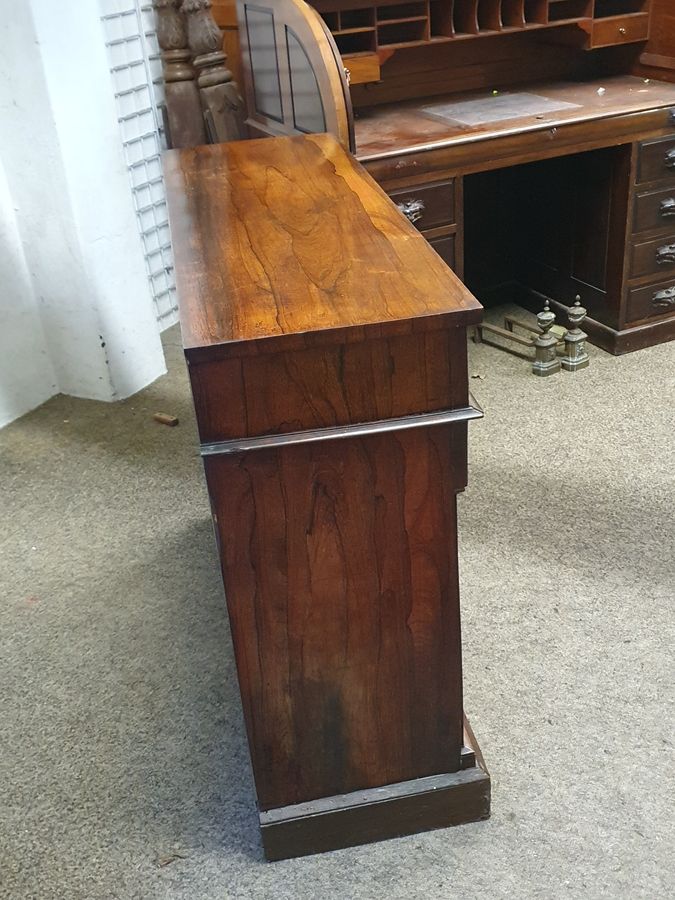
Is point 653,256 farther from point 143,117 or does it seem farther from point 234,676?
point 234,676

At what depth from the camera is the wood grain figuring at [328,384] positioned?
3.66 feet

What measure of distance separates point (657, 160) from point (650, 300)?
1.39 feet

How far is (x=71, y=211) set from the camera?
8.38ft

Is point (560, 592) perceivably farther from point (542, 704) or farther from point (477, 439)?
point (477, 439)

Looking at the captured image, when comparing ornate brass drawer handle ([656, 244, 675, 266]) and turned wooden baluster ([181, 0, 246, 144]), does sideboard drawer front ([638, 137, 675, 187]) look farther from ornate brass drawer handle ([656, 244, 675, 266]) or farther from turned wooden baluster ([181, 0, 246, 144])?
turned wooden baluster ([181, 0, 246, 144])

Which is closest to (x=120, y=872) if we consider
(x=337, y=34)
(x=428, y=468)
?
(x=428, y=468)

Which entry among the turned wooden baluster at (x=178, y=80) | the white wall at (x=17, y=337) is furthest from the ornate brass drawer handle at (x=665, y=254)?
the white wall at (x=17, y=337)

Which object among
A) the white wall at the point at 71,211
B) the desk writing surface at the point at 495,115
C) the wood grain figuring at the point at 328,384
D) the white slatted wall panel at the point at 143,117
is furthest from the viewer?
the white slatted wall panel at the point at 143,117

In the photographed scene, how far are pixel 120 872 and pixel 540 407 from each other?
1.73 m

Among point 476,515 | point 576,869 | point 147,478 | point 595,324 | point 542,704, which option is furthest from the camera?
point 595,324

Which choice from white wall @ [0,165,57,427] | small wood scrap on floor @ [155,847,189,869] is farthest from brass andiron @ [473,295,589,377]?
small wood scrap on floor @ [155,847,189,869]

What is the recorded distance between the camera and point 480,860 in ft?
4.56

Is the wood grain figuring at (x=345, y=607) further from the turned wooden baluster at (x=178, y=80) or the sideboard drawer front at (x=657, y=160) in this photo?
the turned wooden baluster at (x=178, y=80)

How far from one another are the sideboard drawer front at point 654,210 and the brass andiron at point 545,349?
1.20ft
